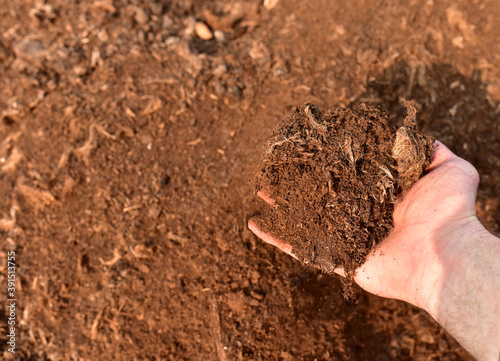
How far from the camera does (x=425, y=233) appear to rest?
2.21 metres

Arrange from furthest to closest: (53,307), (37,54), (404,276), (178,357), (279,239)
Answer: (37,54), (53,307), (178,357), (279,239), (404,276)

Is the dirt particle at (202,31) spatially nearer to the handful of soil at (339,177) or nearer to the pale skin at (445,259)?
the handful of soil at (339,177)

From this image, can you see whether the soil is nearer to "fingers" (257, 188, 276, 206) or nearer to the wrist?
"fingers" (257, 188, 276, 206)

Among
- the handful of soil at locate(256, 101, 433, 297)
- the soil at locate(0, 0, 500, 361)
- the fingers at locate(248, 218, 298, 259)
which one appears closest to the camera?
the handful of soil at locate(256, 101, 433, 297)

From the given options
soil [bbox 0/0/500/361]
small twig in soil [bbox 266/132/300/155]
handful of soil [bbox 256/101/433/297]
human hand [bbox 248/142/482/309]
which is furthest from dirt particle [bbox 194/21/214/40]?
human hand [bbox 248/142/482/309]

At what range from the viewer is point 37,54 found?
3.46 m

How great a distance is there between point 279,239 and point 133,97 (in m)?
1.76

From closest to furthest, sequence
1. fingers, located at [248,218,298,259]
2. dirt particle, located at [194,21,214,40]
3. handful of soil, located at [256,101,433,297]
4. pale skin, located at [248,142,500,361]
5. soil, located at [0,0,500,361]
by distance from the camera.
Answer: pale skin, located at [248,142,500,361]
handful of soil, located at [256,101,433,297]
fingers, located at [248,218,298,259]
soil, located at [0,0,500,361]
dirt particle, located at [194,21,214,40]

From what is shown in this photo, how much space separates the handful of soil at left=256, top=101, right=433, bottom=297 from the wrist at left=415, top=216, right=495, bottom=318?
300 mm

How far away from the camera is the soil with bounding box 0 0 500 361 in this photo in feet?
8.77

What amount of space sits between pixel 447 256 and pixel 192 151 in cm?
191

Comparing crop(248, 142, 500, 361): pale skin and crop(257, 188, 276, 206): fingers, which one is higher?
crop(248, 142, 500, 361): pale skin

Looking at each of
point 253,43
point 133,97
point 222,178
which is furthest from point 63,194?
point 253,43

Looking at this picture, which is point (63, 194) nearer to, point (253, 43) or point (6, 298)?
point (6, 298)
